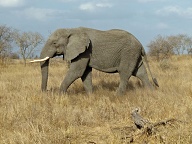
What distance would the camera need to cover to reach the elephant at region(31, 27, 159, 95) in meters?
7.91

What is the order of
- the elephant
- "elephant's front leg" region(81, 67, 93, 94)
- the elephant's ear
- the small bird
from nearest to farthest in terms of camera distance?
the small bird → the elephant's ear → the elephant → "elephant's front leg" region(81, 67, 93, 94)

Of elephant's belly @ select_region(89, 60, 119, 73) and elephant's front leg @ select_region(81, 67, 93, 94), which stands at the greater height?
elephant's belly @ select_region(89, 60, 119, 73)

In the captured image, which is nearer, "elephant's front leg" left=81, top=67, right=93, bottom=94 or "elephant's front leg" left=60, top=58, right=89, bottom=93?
"elephant's front leg" left=60, top=58, right=89, bottom=93

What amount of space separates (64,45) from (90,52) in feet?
2.28

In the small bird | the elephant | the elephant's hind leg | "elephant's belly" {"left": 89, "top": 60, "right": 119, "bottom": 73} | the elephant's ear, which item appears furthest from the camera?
the elephant's hind leg

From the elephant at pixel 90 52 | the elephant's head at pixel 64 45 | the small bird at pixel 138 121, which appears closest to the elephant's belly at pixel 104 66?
the elephant at pixel 90 52

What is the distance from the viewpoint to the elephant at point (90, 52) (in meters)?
7.91

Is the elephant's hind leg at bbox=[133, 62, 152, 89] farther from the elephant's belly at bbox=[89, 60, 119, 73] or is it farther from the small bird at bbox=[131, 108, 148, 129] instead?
the small bird at bbox=[131, 108, 148, 129]

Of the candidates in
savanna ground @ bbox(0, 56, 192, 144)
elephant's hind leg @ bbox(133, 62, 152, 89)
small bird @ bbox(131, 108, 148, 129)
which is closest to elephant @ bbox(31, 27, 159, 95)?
elephant's hind leg @ bbox(133, 62, 152, 89)

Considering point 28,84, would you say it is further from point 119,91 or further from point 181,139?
point 181,139

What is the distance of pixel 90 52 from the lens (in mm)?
8094

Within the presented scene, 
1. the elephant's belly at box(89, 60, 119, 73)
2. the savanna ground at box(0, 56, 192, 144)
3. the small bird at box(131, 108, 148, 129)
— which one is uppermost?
the elephant's belly at box(89, 60, 119, 73)

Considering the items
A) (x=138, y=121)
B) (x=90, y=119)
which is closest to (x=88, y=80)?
(x=90, y=119)

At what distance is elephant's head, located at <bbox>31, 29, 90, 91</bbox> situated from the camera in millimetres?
7812
